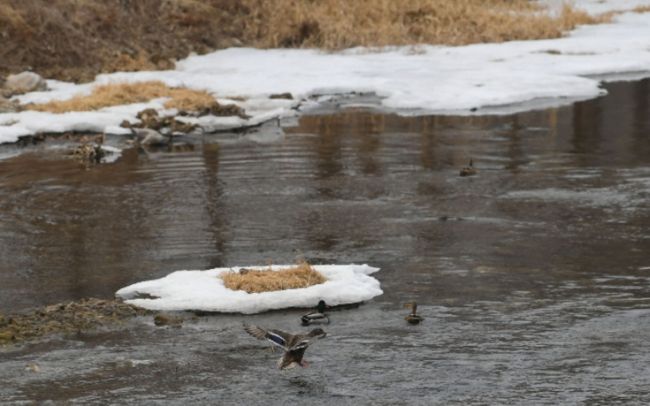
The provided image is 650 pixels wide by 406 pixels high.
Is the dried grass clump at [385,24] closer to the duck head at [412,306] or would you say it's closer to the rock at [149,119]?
the rock at [149,119]

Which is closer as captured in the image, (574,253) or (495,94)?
(574,253)

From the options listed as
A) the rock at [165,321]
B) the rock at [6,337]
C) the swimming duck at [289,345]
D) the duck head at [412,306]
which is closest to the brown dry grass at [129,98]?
the rock at [165,321]

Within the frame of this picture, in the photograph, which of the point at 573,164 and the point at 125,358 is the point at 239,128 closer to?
the point at 573,164

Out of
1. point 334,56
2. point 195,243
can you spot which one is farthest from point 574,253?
point 334,56

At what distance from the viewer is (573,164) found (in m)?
18.1

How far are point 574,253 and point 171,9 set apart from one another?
71.8ft

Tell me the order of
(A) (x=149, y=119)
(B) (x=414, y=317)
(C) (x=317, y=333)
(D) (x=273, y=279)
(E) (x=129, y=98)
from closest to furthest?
(C) (x=317, y=333) < (B) (x=414, y=317) < (D) (x=273, y=279) < (A) (x=149, y=119) < (E) (x=129, y=98)

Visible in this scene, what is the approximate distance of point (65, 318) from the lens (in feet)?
35.7

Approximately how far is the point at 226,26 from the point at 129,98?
10370mm

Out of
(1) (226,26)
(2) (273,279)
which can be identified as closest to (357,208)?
(2) (273,279)

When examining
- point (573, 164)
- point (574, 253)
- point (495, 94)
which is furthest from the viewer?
point (495, 94)

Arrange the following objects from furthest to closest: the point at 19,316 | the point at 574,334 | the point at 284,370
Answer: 1. the point at 19,316
2. the point at 574,334
3. the point at 284,370

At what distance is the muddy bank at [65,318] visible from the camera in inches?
413

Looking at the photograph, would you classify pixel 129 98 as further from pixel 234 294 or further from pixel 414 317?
pixel 414 317
